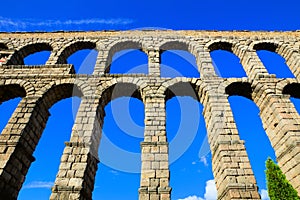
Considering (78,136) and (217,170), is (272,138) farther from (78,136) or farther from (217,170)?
(78,136)

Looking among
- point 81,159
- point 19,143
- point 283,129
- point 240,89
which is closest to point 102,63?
point 19,143

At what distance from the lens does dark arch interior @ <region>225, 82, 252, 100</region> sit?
37.0 feet

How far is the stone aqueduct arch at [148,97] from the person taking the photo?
7805 millimetres

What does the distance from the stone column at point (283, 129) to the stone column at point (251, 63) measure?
1.22m

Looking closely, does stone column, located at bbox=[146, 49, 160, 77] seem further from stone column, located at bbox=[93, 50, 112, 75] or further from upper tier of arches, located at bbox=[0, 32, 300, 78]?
stone column, located at bbox=[93, 50, 112, 75]

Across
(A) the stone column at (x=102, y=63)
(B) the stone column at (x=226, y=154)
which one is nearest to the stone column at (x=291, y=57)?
(B) the stone column at (x=226, y=154)

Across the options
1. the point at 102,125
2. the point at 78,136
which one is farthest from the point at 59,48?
the point at 78,136

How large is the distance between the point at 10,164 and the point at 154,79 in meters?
6.65

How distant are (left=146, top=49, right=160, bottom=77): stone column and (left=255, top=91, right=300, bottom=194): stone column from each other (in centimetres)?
491

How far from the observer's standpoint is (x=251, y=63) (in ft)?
40.5

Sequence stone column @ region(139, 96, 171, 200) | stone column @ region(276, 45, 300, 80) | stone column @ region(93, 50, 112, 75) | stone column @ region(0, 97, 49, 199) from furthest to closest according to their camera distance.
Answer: stone column @ region(276, 45, 300, 80)
stone column @ region(93, 50, 112, 75)
stone column @ region(0, 97, 49, 199)
stone column @ region(139, 96, 171, 200)

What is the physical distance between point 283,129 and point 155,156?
5.02 meters

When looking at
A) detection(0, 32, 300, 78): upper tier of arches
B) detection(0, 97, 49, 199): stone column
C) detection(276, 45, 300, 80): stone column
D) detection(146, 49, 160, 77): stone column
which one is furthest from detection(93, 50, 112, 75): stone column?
detection(276, 45, 300, 80): stone column

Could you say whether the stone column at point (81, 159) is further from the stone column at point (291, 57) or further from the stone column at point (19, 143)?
the stone column at point (291, 57)
